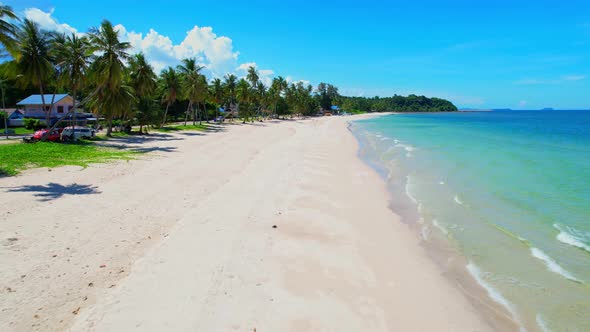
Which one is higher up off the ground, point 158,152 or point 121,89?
point 121,89

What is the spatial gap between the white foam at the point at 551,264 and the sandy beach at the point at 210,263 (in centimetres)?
304

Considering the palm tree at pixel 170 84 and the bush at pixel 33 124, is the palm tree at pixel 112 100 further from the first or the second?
the palm tree at pixel 170 84

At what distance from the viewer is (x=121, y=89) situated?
31.9 metres

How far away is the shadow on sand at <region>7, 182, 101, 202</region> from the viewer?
11.0 m

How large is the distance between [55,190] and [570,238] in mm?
17791

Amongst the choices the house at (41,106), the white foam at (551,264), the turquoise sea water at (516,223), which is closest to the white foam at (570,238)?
the turquoise sea water at (516,223)

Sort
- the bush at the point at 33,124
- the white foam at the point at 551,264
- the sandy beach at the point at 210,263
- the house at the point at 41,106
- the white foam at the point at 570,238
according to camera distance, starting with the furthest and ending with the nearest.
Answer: the house at the point at 41,106 → the bush at the point at 33,124 → the white foam at the point at 570,238 → the white foam at the point at 551,264 → the sandy beach at the point at 210,263

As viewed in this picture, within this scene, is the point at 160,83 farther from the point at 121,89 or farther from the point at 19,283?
the point at 19,283

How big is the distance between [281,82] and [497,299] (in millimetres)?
91310

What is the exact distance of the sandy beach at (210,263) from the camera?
17.3 feet

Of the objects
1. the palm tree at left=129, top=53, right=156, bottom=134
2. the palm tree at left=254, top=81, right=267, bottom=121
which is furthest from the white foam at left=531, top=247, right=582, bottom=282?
the palm tree at left=254, top=81, right=267, bottom=121

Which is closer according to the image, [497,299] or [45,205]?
[497,299]

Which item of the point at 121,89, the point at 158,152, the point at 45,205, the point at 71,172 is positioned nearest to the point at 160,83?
the point at 121,89

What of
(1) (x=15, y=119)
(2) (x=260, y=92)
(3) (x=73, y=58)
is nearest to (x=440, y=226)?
(3) (x=73, y=58)
